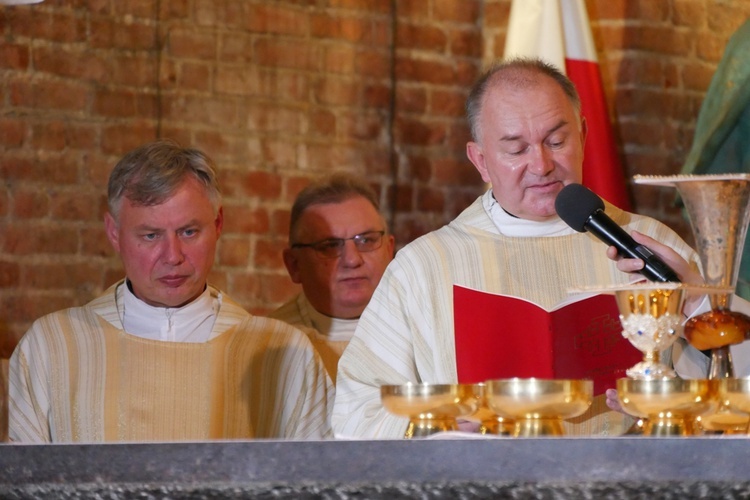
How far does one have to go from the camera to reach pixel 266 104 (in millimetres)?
5871

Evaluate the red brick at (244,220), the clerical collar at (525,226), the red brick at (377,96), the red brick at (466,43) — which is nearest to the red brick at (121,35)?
the red brick at (244,220)

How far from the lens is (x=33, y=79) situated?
541 cm

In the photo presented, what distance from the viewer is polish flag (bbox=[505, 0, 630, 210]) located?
5461mm

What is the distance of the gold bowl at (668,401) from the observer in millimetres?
2420

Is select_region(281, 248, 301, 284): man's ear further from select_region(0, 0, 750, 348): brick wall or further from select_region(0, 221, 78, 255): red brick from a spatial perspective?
select_region(0, 221, 78, 255): red brick

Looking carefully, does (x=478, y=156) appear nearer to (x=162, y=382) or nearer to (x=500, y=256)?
(x=500, y=256)

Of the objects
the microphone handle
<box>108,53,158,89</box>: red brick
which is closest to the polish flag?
<box>108,53,158,89</box>: red brick

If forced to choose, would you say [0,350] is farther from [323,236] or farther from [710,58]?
[710,58]

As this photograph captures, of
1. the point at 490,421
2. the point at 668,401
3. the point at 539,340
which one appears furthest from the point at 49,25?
the point at 668,401

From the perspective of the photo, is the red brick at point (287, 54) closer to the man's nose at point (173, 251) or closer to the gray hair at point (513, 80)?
the man's nose at point (173, 251)

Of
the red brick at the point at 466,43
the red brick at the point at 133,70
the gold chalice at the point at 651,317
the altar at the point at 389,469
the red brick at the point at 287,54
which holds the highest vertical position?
the red brick at the point at 466,43

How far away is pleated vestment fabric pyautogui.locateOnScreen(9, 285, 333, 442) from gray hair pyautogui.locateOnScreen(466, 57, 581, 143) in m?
1.06

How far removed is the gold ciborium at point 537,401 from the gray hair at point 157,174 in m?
1.95

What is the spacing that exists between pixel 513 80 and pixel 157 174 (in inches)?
46.1
